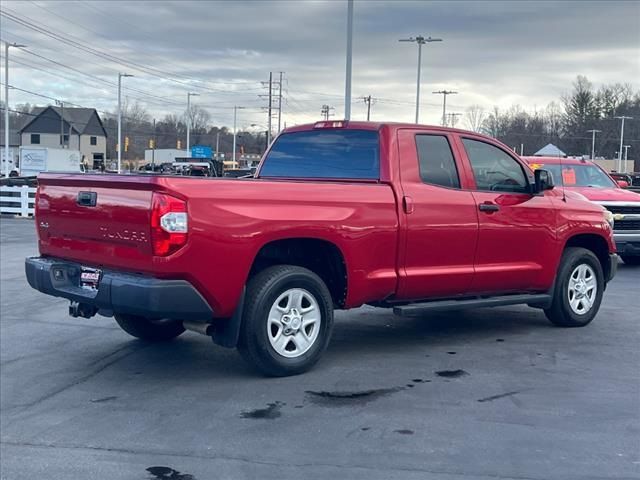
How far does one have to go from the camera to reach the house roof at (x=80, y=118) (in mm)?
103156

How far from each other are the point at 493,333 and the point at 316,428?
3.48 meters

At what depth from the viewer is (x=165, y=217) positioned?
565 cm

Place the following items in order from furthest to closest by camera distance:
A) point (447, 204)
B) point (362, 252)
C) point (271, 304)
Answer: point (447, 204) < point (362, 252) < point (271, 304)

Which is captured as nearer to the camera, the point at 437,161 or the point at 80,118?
the point at 437,161

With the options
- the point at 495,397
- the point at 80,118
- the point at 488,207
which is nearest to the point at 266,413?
the point at 495,397

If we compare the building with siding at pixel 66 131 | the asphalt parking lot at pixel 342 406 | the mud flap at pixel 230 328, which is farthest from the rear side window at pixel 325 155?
the building with siding at pixel 66 131

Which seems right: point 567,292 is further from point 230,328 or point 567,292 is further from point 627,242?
point 627,242

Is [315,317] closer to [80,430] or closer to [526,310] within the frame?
[80,430]

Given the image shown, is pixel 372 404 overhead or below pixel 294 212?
below

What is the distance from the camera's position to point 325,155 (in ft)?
25.1

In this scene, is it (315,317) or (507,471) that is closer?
(507,471)

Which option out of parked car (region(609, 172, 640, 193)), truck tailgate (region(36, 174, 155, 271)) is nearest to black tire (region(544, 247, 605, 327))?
A: truck tailgate (region(36, 174, 155, 271))

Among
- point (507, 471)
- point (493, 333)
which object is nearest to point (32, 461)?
point (507, 471)

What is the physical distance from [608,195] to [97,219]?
1000 centimetres
